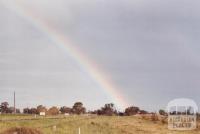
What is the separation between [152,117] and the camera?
110 meters

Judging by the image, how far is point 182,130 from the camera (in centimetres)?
7881

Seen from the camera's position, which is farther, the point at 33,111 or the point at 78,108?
the point at 78,108

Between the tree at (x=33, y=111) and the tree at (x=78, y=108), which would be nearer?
the tree at (x=33, y=111)

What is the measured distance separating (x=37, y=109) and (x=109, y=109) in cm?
2777

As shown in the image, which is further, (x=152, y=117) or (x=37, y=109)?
(x=37, y=109)

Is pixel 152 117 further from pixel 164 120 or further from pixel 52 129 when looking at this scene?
pixel 52 129

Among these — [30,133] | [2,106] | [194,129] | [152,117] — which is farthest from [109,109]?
[30,133]

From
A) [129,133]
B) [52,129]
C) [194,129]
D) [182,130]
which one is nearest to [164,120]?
[194,129]

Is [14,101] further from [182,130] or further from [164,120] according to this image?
[182,130]

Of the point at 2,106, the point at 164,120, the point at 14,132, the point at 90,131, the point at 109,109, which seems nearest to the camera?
the point at 14,132

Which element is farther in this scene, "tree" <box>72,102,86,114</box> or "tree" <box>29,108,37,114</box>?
"tree" <box>72,102,86,114</box>

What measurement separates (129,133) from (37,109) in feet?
322

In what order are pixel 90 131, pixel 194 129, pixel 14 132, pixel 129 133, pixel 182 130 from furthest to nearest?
pixel 194 129 → pixel 182 130 → pixel 129 133 → pixel 90 131 → pixel 14 132

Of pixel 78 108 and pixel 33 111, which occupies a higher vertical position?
pixel 78 108
